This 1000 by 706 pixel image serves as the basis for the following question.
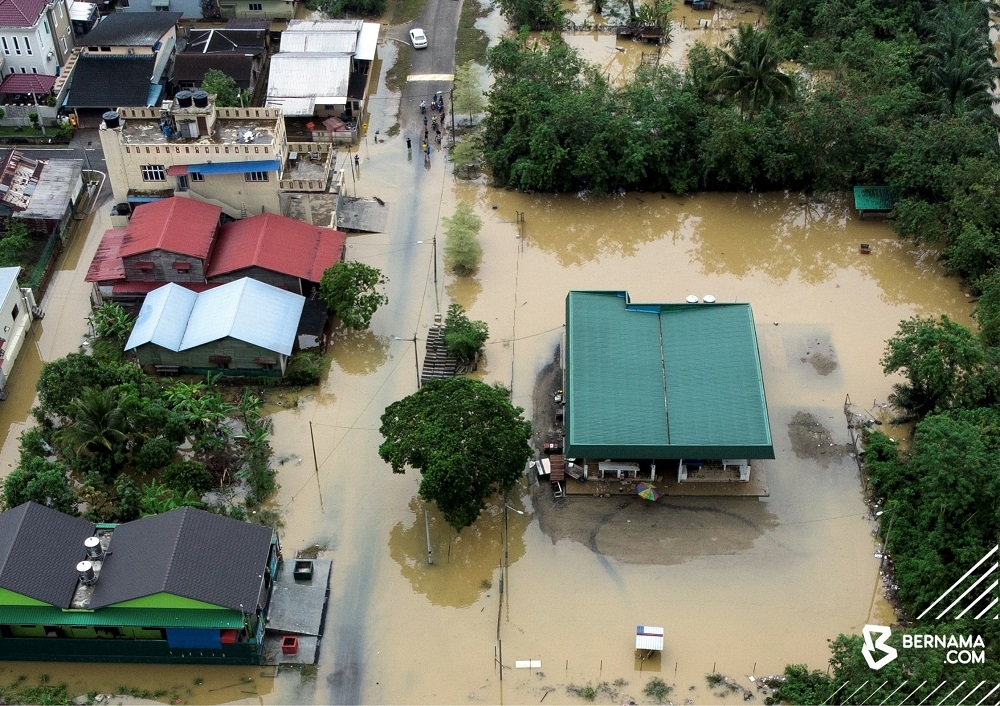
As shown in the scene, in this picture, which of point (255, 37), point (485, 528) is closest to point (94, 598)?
point (485, 528)

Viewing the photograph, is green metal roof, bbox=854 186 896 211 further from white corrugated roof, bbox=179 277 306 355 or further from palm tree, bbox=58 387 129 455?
palm tree, bbox=58 387 129 455

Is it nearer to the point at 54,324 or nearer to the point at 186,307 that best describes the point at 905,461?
the point at 186,307

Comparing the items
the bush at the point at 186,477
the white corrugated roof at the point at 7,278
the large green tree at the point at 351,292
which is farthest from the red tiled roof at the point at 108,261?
the bush at the point at 186,477

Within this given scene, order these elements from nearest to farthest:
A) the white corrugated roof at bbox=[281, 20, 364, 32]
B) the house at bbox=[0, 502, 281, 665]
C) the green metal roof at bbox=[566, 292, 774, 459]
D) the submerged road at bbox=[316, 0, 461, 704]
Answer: the house at bbox=[0, 502, 281, 665]
the submerged road at bbox=[316, 0, 461, 704]
the green metal roof at bbox=[566, 292, 774, 459]
the white corrugated roof at bbox=[281, 20, 364, 32]

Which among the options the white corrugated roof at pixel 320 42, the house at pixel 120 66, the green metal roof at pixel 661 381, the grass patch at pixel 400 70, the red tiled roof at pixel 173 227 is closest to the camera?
the green metal roof at pixel 661 381

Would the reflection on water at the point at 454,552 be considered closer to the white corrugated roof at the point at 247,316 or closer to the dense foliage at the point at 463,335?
the dense foliage at the point at 463,335

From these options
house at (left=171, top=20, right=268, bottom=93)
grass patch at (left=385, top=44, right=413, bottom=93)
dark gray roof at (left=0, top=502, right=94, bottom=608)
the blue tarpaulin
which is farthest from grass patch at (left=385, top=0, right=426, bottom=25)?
the blue tarpaulin
